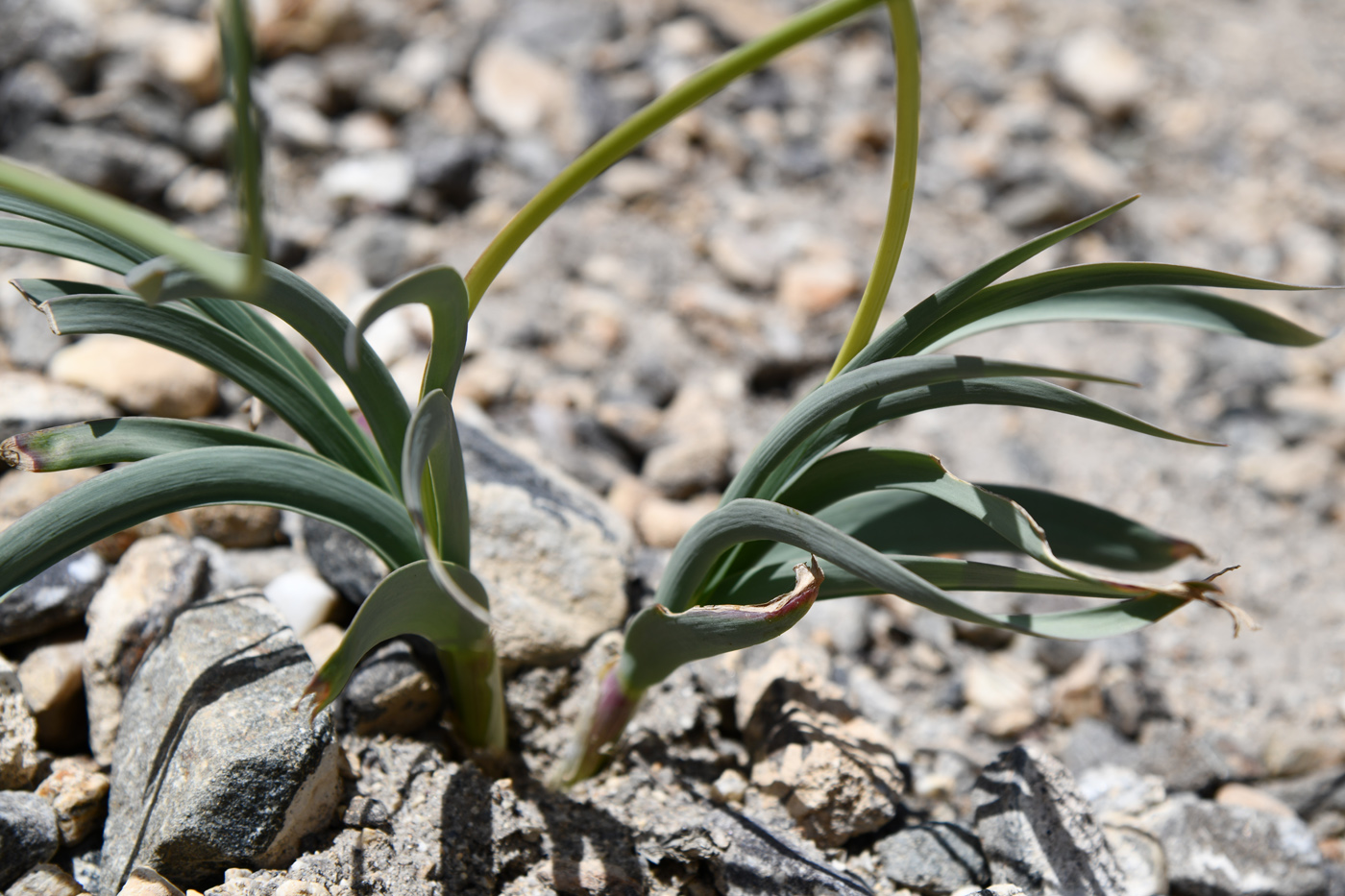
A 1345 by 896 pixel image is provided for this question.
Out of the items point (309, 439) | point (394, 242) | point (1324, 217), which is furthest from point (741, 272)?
point (1324, 217)

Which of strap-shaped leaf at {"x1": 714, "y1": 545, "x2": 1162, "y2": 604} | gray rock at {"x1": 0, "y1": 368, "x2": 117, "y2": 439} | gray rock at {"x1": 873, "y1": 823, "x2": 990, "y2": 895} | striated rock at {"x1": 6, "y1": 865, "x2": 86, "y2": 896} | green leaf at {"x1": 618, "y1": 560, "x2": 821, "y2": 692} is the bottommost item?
striated rock at {"x1": 6, "y1": 865, "x2": 86, "y2": 896}

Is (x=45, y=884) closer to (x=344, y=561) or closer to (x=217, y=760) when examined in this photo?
(x=217, y=760)

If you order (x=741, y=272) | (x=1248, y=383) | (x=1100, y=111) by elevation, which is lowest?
(x=1248, y=383)

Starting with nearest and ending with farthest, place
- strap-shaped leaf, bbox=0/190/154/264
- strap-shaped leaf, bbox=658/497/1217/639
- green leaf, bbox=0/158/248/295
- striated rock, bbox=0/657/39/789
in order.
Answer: green leaf, bbox=0/158/248/295 → strap-shaped leaf, bbox=658/497/1217/639 → strap-shaped leaf, bbox=0/190/154/264 → striated rock, bbox=0/657/39/789

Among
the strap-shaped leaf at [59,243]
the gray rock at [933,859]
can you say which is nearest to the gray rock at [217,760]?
the strap-shaped leaf at [59,243]

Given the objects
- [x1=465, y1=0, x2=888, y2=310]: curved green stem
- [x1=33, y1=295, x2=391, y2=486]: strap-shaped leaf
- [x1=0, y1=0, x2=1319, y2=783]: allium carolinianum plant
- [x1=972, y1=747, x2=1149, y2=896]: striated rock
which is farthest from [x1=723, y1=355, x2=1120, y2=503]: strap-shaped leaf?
[x1=972, y1=747, x2=1149, y2=896]: striated rock

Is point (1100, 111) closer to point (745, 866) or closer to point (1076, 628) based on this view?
point (1076, 628)

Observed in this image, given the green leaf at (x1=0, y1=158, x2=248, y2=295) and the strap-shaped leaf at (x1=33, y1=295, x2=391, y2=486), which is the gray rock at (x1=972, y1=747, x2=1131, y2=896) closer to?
the strap-shaped leaf at (x1=33, y1=295, x2=391, y2=486)

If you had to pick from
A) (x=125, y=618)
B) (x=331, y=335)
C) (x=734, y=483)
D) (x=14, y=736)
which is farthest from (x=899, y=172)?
(x=14, y=736)
